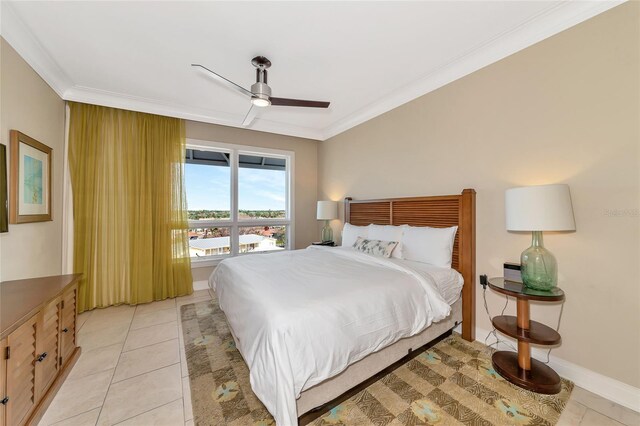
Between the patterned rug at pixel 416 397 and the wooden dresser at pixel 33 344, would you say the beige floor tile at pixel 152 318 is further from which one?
the patterned rug at pixel 416 397

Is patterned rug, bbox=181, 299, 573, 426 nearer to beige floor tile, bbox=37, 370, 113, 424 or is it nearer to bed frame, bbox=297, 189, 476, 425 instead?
bed frame, bbox=297, 189, 476, 425

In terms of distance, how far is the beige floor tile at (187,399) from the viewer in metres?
1.60

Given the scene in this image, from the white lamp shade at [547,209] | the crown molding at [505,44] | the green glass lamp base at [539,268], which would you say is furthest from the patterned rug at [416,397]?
the crown molding at [505,44]

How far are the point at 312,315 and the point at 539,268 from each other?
1.71m

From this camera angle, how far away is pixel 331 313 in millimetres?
1538

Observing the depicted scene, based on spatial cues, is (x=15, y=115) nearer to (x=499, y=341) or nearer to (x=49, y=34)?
(x=49, y=34)

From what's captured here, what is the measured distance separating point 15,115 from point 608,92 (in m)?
4.57

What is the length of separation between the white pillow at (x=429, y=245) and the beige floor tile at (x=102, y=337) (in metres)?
3.17

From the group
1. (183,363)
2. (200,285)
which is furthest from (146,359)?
(200,285)

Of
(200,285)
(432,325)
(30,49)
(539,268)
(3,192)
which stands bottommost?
(200,285)

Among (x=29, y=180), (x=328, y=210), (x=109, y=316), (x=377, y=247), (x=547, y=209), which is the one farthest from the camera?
(x=328, y=210)

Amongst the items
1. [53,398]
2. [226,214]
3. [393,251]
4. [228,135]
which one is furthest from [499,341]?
[228,135]

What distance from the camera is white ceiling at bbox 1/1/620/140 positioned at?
184cm

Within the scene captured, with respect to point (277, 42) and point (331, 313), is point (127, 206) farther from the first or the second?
point (331, 313)
